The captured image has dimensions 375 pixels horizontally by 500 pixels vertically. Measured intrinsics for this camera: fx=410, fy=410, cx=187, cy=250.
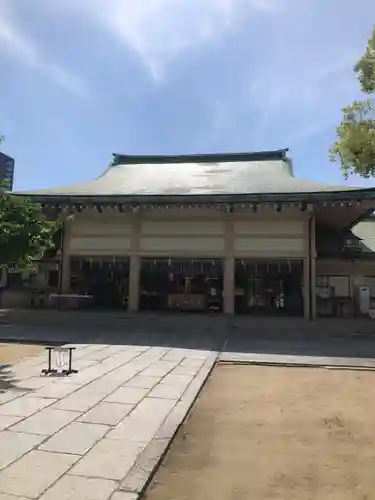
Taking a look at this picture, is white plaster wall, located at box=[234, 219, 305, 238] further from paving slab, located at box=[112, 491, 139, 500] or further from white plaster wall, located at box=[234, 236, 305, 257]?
paving slab, located at box=[112, 491, 139, 500]

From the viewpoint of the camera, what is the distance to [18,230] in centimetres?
653

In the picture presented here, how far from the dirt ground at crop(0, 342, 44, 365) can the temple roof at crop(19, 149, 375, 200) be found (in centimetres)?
544

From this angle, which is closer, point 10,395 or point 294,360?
point 10,395

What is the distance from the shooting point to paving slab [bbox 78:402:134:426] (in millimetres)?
4105

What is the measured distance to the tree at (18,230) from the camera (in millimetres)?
6516

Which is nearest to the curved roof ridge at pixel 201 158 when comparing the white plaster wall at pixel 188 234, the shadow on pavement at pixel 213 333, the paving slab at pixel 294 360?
the white plaster wall at pixel 188 234

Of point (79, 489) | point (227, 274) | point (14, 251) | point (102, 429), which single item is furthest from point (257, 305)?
point (79, 489)

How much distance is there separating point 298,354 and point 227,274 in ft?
14.5

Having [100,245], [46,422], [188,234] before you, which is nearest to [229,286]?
[188,234]

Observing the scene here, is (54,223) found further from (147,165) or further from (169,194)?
(147,165)

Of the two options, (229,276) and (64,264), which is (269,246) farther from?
(64,264)

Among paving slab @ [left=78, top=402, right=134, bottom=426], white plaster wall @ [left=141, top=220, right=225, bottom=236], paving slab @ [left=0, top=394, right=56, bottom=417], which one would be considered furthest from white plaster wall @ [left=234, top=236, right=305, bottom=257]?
paving slab @ [left=0, top=394, right=56, bottom=417]

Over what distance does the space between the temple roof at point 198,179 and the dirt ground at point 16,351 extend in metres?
5.44

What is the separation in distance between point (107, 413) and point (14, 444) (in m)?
1.11
